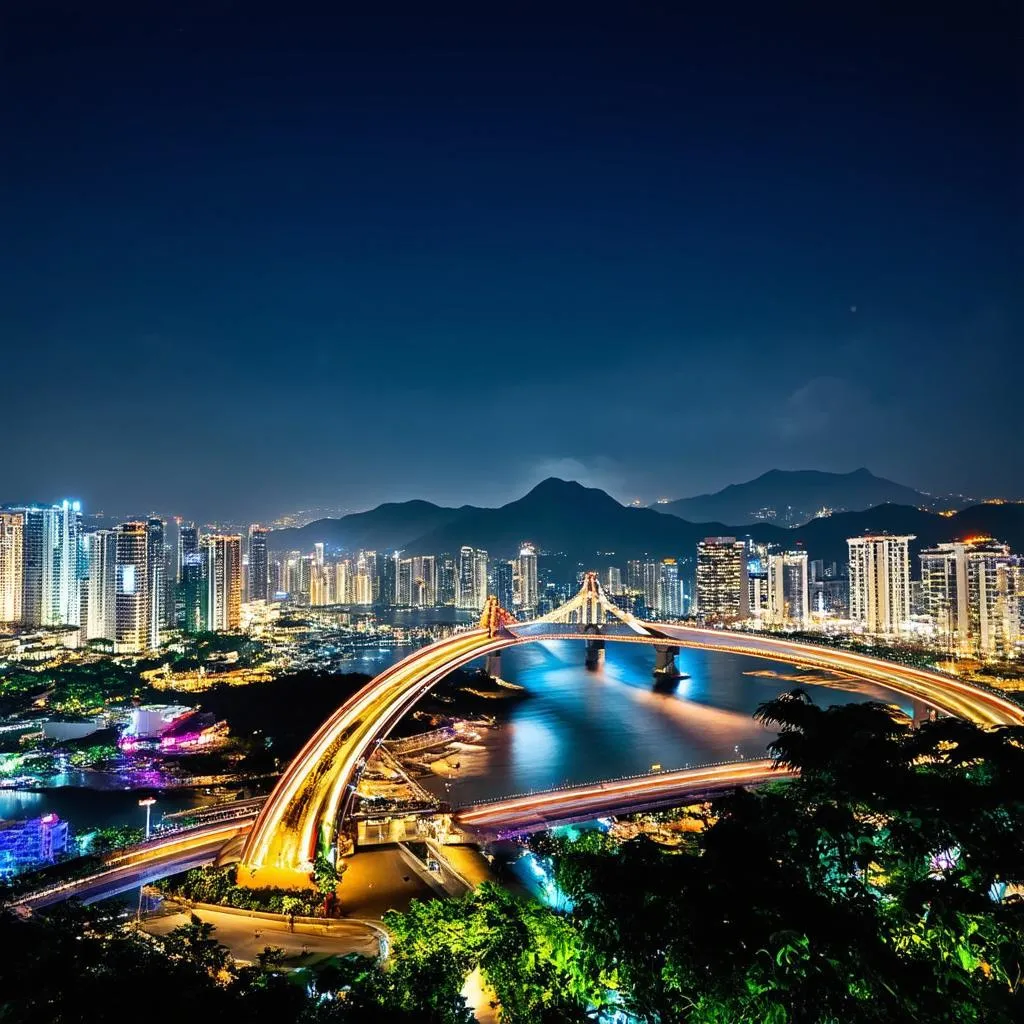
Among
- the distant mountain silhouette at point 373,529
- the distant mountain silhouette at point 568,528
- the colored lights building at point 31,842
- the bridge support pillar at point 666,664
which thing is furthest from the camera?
the distant mountain silhouette at point 373,529

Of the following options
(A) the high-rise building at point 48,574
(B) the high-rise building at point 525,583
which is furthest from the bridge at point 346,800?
(B) the high-rise building at point 525,583

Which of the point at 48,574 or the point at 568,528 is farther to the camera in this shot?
the point at 568,528

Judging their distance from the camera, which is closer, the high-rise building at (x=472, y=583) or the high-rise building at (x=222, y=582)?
the high-rise building at (x=222, y=582)

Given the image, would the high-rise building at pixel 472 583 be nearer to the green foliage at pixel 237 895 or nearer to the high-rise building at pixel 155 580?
the high-rise building at pixel 155 580

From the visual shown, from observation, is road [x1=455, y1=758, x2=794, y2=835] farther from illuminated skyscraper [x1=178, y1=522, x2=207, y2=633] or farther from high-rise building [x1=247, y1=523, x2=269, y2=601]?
high-rise building [x1=247, y1=523, x2=269, y2=601]

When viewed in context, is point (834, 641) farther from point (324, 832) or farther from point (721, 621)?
point (324, 832)

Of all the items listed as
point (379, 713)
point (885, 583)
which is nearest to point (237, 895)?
point (379, 713)

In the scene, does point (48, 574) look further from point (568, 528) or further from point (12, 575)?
point (568, 528)
